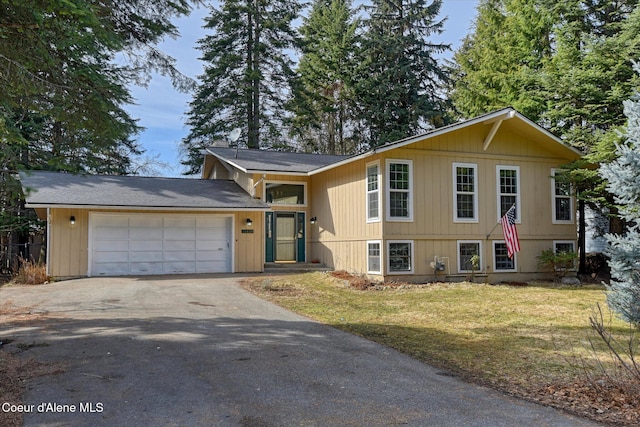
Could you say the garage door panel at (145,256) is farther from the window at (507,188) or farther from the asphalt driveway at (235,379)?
the window at (507,188)

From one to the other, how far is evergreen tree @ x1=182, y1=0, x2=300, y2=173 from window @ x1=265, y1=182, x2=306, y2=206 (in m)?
11.0

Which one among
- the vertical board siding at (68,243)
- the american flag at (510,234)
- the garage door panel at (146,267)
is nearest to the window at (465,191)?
the american flag at (510,234)

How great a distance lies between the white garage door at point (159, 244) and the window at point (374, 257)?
193 inches

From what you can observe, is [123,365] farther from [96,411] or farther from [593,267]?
[593,267]

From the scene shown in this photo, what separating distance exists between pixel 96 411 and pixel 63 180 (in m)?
14.2

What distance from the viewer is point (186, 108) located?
29219 millimetres

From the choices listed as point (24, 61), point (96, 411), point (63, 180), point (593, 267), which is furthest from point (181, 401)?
point (593, 267)

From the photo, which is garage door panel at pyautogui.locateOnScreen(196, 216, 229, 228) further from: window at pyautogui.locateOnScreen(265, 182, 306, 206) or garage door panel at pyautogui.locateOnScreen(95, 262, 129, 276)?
garage door panel at pyautogui.locateOnScreen(95, 262, 129, 276)

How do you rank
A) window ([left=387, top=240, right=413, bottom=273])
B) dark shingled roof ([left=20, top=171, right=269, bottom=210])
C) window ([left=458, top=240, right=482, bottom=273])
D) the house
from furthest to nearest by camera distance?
dark shingled roof ([left=20, top=171, right=269, bottom=210])
window ([left=458, top=240, right=482, bottom=273])
the house
window ([left=387, top=240, right=413, bottom=273])

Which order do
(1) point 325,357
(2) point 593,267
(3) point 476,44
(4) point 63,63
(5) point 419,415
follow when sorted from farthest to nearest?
(3) point 476,44
(2) point 593,267
(4) point 63,63
(1) point 325,357
(5) point 419,415

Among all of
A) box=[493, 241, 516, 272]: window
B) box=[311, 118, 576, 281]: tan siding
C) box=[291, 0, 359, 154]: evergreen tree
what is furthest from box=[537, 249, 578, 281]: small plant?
box=[291, 0, 359, 154]: evergreen tree

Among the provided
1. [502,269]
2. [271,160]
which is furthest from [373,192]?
[271,160]

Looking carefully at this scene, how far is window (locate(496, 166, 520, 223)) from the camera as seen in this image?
14.0 metres

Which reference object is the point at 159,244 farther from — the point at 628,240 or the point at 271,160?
the point at 628,240
